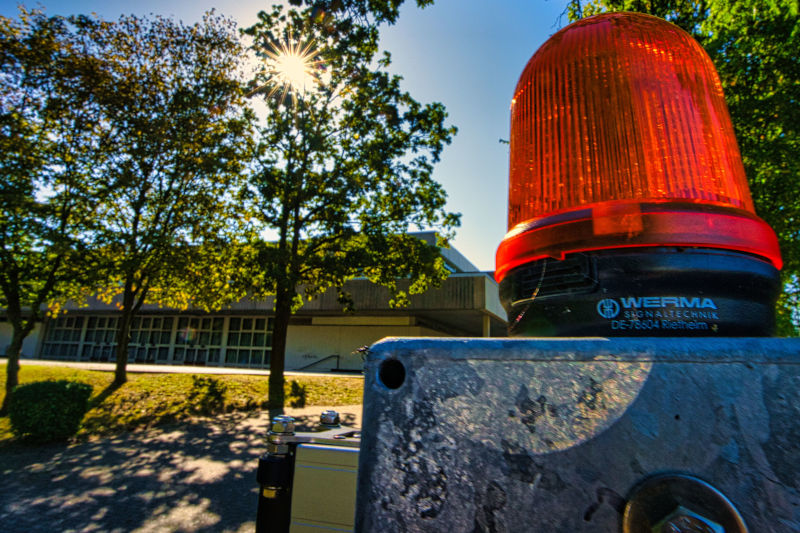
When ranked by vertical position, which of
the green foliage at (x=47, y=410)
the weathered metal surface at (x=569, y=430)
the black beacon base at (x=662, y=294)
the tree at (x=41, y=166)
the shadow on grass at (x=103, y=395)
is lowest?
the shadow on grass at (x=103, y=395)

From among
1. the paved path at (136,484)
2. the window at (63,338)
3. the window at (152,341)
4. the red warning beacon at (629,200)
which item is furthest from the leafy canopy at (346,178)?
the window at (63,338)

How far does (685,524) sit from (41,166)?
40.2 ft

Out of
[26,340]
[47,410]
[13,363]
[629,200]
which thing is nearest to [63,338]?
[26,340]

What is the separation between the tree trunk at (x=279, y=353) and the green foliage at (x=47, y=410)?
4.33 m

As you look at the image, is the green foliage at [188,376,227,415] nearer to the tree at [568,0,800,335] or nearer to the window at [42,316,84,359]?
the tree at [568,0,800,335]

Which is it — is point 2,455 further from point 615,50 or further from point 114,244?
point 615,50

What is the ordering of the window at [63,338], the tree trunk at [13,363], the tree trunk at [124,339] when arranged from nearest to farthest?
the tree trunk at [13,363] → the tree trunk at [124,339] → the window at [63,338]

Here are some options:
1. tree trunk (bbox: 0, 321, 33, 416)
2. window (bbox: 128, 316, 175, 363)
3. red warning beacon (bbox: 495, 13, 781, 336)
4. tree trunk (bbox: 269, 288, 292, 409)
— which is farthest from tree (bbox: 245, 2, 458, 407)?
window (bbox: 128, 316, 175, 363)

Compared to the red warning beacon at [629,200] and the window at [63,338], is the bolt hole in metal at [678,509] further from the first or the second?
the window at [63,338]

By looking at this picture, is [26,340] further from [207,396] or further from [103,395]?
[207,396]

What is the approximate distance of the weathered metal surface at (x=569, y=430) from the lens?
20.6 inches

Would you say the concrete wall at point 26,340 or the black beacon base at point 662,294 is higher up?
the black beacon base at point 662,294

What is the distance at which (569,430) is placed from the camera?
58 cm

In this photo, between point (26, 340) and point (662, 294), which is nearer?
point (662, 294)
